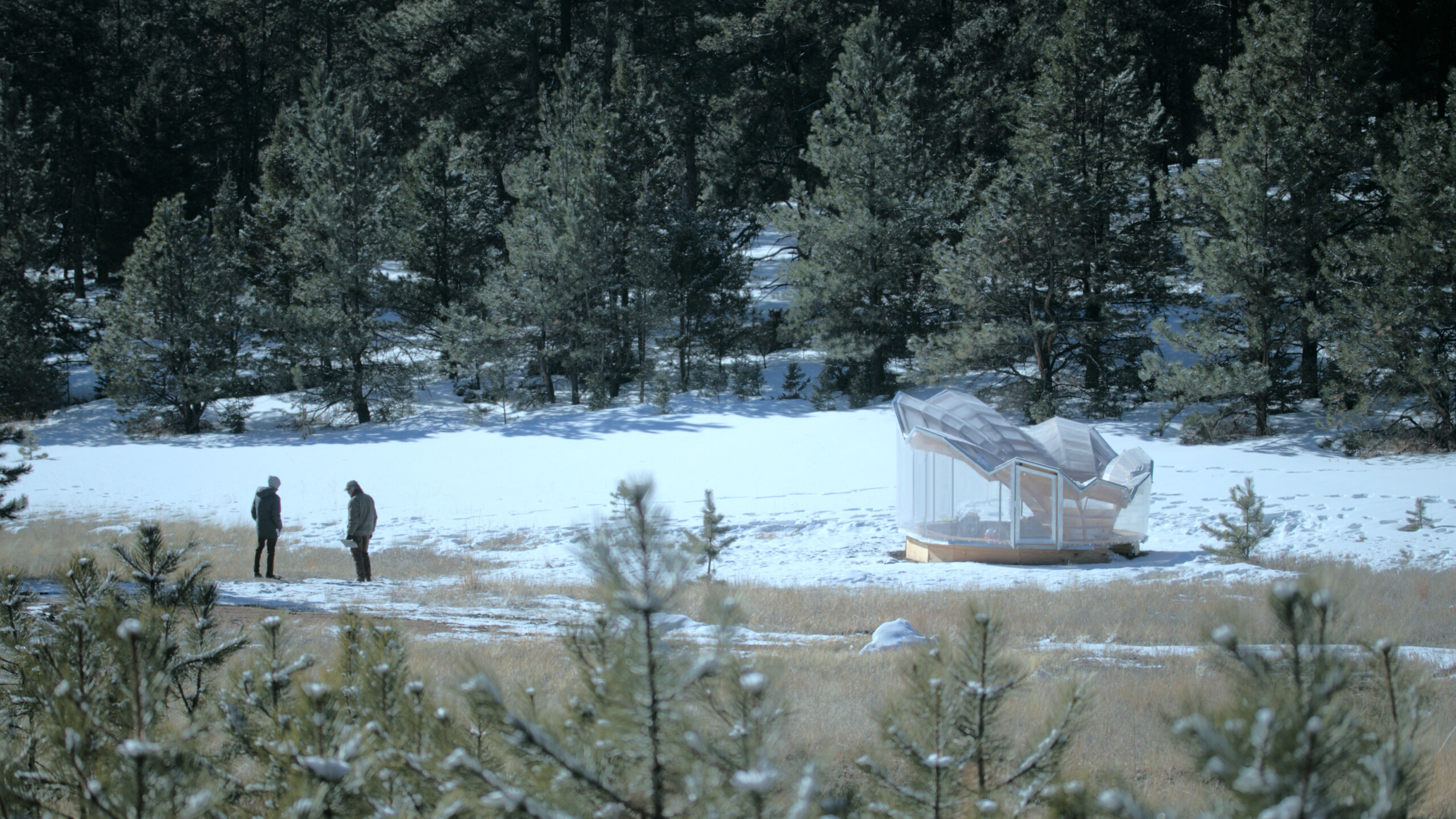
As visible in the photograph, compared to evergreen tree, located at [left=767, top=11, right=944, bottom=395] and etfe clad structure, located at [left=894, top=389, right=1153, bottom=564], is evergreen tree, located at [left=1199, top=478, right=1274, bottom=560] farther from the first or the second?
evergreen tree, located at [left=767, top=11, right=944, bottom=395]

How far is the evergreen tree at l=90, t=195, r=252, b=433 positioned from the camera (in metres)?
29.4

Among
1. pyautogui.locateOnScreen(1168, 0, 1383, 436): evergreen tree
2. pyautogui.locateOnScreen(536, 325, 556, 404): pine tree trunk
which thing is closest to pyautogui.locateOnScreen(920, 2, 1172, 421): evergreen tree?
pyautogui.locateOnScreen(1168, 0, 1383, 436): evergreen tree

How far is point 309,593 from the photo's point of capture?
11031 millimetres

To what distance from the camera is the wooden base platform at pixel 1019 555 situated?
15.0m

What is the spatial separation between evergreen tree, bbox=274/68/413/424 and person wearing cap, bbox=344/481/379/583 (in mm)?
19151

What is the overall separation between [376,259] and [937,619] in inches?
1061

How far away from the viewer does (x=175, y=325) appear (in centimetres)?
2978

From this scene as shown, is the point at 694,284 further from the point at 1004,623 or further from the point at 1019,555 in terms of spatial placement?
the point at 1004,623

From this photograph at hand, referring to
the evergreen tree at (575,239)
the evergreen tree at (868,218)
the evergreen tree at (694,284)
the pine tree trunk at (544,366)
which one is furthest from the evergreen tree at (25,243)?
the evergreen tree at (868,218)

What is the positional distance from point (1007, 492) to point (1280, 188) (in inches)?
482

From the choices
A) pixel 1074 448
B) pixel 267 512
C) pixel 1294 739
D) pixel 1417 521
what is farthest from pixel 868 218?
pixel 1294 739

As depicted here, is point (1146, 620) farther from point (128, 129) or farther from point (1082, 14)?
point (128, 129)

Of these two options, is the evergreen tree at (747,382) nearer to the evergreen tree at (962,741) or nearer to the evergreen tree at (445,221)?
the evergreen tree at (445,221)

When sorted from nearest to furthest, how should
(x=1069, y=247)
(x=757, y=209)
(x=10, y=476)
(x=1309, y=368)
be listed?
(x=10, y=476) < (x=1309, y=368) < (x=1069, y=247) < (x=757, y=209)
